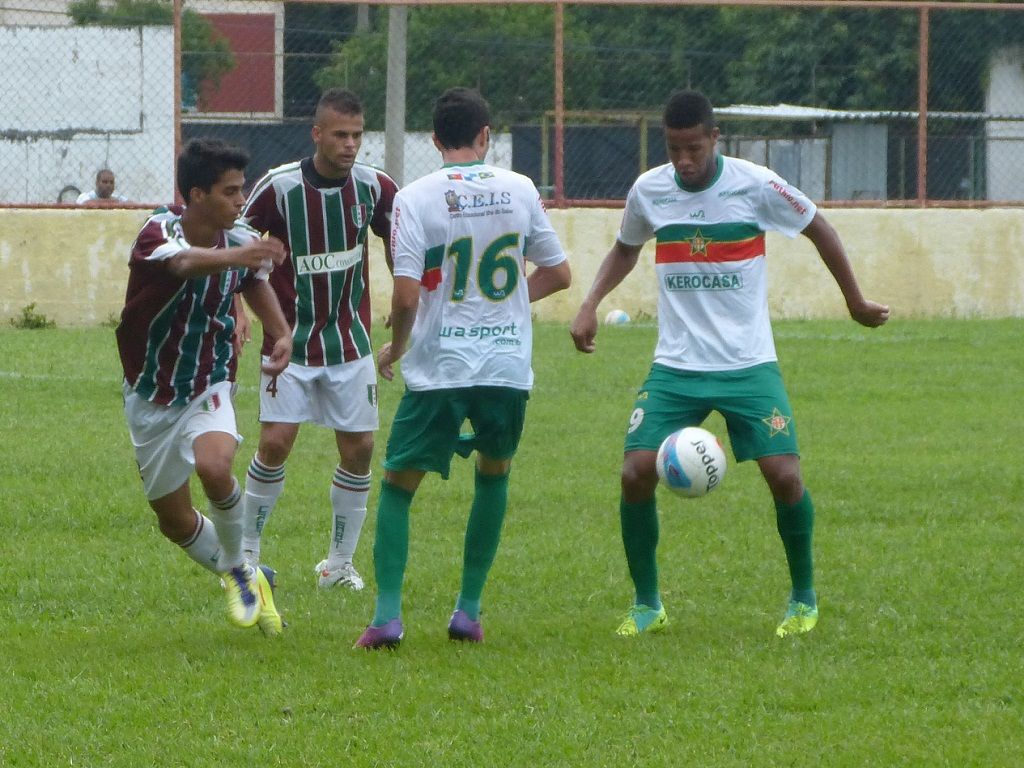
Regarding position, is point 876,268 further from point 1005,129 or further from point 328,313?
point 328,313

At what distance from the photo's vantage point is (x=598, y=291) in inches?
256

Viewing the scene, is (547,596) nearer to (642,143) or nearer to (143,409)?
(143,409)

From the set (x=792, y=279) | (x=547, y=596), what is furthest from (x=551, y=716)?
(x=792, y=279)

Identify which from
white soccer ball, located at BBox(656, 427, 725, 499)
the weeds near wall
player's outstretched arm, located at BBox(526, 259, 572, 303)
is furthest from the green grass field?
→ the weeds near wall

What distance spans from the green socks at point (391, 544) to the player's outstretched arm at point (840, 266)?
5.70 ft

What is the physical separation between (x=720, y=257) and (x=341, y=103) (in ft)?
5.64

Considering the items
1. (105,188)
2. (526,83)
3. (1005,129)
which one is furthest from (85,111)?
(1005,129)

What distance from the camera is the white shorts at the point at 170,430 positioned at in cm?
611

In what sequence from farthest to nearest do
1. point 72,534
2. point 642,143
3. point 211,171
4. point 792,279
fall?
point 642,143, point 792,279, point 72,534, point 211,171

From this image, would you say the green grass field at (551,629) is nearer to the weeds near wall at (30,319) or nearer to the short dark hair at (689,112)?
the short dark hair at (689,112)

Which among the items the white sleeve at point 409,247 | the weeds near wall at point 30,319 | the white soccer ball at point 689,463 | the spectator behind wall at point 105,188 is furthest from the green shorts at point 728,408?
the spectator behind wall at point 105,188

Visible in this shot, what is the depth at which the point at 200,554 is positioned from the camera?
20.6ft

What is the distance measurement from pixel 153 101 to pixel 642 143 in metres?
5.34

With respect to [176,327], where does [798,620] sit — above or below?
below
